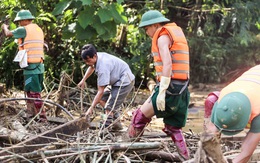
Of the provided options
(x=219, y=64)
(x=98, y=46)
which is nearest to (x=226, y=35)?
(x=219, y=64)

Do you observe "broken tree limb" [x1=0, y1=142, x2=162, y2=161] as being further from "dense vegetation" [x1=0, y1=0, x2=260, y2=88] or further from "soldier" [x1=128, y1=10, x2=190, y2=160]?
"dense vegetation" [x1=0, y1=0, x2=260, y2=88]

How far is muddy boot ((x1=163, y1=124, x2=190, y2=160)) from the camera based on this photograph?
432 centimetres

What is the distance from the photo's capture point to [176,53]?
435cm

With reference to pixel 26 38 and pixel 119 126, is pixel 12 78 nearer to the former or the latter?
pixel 26 38

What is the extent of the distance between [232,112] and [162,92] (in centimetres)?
108

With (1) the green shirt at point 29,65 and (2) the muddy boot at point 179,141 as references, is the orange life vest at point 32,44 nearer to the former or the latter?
(1) the green shirt at point 29,65

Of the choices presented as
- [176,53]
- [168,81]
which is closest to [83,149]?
[168,81]

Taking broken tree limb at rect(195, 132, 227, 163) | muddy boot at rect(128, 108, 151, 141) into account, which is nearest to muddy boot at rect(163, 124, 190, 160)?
muddy boot at rect(128, 108, 151, 141)

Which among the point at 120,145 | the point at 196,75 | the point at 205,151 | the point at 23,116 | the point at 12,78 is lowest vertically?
the point at 196,75

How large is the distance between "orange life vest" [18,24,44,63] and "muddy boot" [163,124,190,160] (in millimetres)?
2743

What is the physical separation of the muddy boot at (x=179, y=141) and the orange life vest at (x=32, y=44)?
2743 mm

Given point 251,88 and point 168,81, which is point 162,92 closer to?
point 168,81

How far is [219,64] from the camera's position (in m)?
14.0

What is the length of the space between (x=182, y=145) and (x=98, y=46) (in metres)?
Result: 7.80
